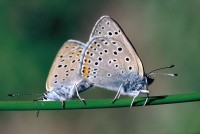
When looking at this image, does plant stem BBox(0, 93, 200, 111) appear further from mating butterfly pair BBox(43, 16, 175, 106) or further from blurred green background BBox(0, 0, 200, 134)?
blurred green background BBox(0, 0, 200, 134)

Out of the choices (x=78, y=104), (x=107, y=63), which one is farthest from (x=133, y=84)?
(x=78, y=104)

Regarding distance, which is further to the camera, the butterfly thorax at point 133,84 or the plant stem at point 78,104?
the butterfly thorax at point 133,84

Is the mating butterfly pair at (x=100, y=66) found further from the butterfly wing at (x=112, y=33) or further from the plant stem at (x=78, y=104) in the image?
the plant stem at (x=78, y=104)

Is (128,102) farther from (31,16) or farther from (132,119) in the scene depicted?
(31,16)

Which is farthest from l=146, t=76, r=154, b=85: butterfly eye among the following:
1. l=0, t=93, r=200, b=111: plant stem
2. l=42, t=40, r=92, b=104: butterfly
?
l=0, t=93, r=200, b=111: plant stem

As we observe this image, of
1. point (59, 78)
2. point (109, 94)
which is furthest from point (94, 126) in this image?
point (59, 78)

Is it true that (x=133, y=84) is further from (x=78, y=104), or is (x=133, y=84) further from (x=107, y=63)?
(x=78, y=104)

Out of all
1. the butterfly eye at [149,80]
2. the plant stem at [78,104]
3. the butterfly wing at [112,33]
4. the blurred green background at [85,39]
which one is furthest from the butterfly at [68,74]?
the blurred green background at [85,39]
